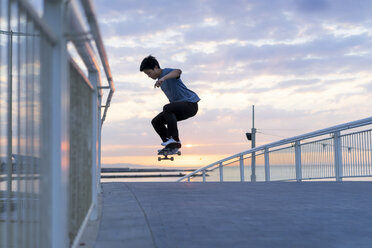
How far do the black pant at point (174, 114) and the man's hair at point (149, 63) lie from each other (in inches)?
24.7

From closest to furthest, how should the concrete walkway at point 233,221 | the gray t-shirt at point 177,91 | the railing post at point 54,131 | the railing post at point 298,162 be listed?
1. the railing post at point 54,131
2. the concrete walkway at point 233,221
3. the gray t-shirt at point 177,91
4. the railing post at point 298,162

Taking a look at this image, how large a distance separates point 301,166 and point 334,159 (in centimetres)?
86

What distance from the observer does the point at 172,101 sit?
7.44m

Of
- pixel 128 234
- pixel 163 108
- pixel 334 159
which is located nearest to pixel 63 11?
pixel 128 234

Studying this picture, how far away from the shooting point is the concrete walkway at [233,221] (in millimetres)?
3693

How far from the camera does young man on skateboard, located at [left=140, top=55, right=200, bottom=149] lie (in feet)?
23.4

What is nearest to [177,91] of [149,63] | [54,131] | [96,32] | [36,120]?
[149,63]

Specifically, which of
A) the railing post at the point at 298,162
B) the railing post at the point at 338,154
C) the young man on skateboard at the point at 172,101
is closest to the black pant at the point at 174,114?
the young man on skateboard at the point at 172,101

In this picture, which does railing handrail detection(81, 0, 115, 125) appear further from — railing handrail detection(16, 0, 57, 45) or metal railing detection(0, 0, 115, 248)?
railing handrail detection(16, 0, 57, 45)

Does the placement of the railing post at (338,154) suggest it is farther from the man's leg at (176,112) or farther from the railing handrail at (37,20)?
the railing handrail at (37,20)

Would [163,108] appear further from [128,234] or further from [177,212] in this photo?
[128,234]

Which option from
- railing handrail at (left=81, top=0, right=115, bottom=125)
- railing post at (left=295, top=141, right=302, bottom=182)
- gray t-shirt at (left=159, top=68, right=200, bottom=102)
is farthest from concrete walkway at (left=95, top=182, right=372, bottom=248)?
railing post at (left=295, top=141, right=302, bottom=182)

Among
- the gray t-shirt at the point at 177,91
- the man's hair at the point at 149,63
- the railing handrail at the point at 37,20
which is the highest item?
the man's hair at the point at 149,63

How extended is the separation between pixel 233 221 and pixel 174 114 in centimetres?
306
